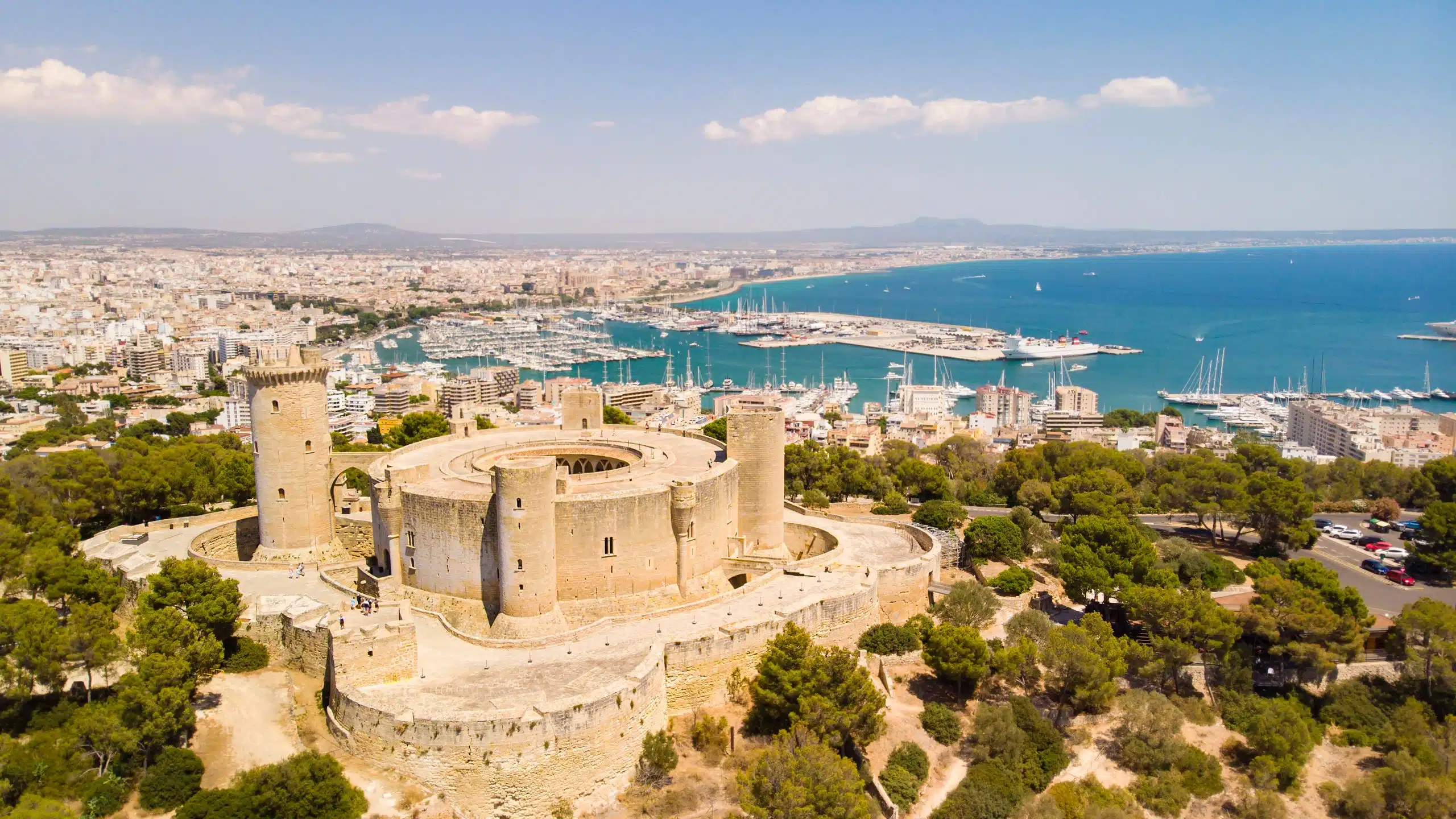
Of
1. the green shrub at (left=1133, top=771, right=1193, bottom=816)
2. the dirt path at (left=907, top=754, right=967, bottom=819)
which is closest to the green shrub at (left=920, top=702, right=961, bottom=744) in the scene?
the dirt path at (left=907, top=754, right=967, bottom=819)

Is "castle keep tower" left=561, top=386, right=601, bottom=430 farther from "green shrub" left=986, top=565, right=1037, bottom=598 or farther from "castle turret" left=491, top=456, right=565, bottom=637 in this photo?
"green shrub" left=986, top=565, right=1037, bottom=598

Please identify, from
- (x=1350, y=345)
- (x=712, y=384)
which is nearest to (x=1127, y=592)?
(x=712, y=384)

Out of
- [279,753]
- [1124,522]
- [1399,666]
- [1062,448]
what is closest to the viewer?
[279,753]

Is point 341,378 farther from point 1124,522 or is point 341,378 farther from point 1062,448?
point 1124,522

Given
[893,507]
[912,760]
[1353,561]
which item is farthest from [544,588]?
[1353,561]

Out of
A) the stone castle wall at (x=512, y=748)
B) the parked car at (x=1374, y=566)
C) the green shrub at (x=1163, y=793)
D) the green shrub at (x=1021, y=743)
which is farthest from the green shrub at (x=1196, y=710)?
the stone castle wall at (x=512, y=748)

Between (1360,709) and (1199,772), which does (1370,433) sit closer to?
(1360,709)

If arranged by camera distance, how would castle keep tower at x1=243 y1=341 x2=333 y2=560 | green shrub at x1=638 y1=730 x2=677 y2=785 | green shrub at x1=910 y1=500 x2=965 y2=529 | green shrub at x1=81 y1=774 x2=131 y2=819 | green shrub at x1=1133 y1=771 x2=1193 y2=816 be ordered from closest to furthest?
green shrub at x1=81 y1=774 x2=131 y2=819
green shrub at x1=638 y1=730 x2=677 y2=785
green shrub at x1=1133 y1=771 x2=1193 y2=816
castle keep tower at x1=243 y1=341 x2=333 y2=560
green shrub at x1=910 y1=500 x2=965 y2=529
